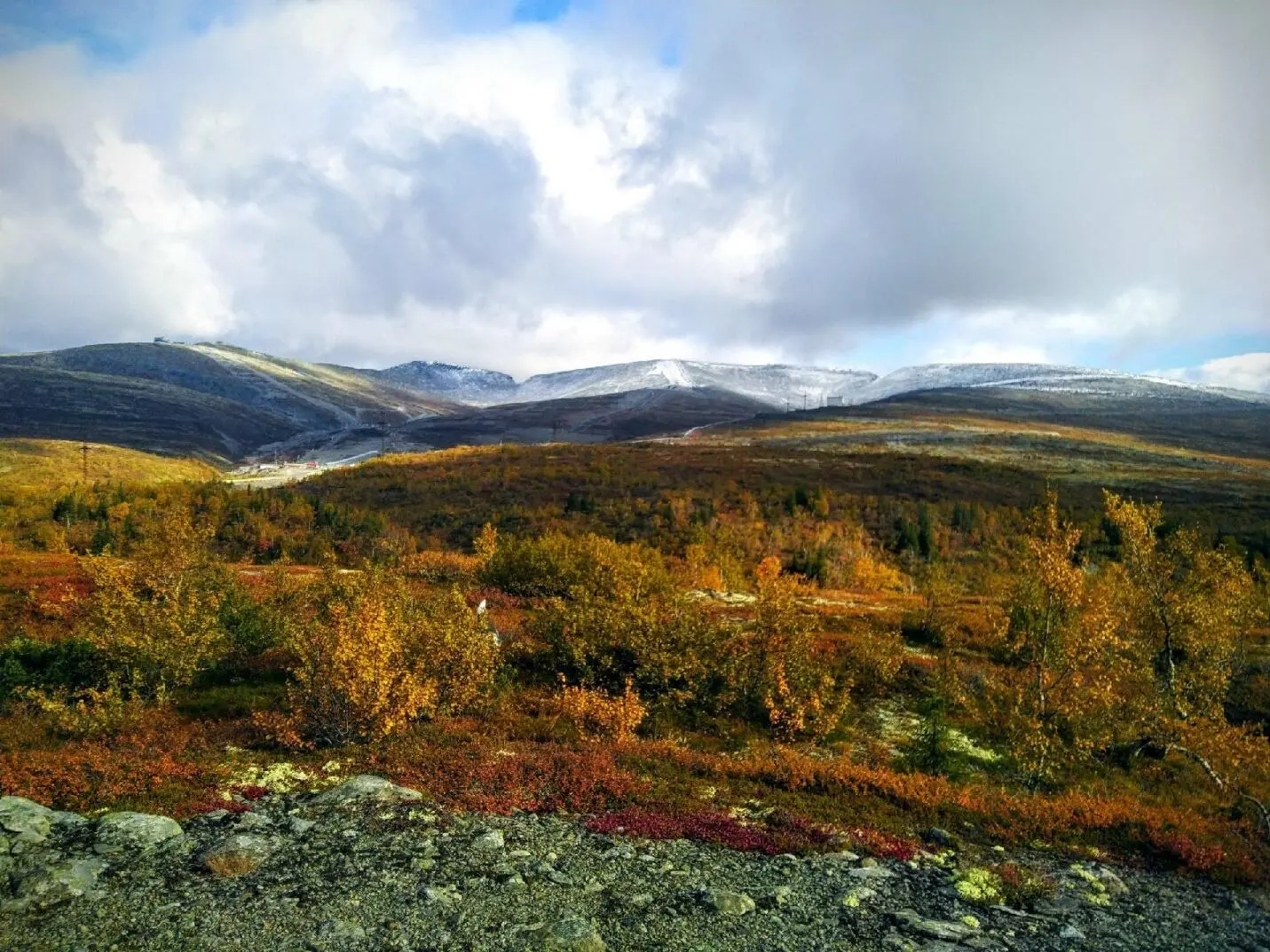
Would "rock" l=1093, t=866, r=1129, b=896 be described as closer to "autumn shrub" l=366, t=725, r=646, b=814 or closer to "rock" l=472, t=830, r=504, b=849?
"autumn shrub" l=366, t=725, r=646, b=814

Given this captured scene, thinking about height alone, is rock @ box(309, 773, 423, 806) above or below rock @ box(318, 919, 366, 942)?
below

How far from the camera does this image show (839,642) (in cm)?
2531

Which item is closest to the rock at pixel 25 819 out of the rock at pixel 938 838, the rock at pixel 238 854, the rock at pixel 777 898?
the rock at pixel 238 854

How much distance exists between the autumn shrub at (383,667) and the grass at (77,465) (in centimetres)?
11358

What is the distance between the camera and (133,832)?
29.9ft

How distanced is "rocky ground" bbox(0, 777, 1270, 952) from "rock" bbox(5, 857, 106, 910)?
2 centimetres

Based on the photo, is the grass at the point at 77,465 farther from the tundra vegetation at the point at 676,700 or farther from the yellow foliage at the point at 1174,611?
the yellow foliage at the point at 1174,611

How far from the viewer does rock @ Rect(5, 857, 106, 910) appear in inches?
300

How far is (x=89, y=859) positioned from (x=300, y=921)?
2.95 metres

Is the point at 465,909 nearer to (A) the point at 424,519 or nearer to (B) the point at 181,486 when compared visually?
(A) the point at 424,519

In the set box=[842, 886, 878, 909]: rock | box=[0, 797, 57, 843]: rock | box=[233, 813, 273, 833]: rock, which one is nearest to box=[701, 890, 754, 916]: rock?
box=[842, 886, 878, 909]: rock

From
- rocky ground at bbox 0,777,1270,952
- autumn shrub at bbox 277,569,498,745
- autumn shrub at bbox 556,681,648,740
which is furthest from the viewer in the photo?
autumn shrub at bbox 556,681,648,740

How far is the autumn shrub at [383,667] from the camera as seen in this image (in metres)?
13.4

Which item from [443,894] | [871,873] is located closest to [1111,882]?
[871,873]
